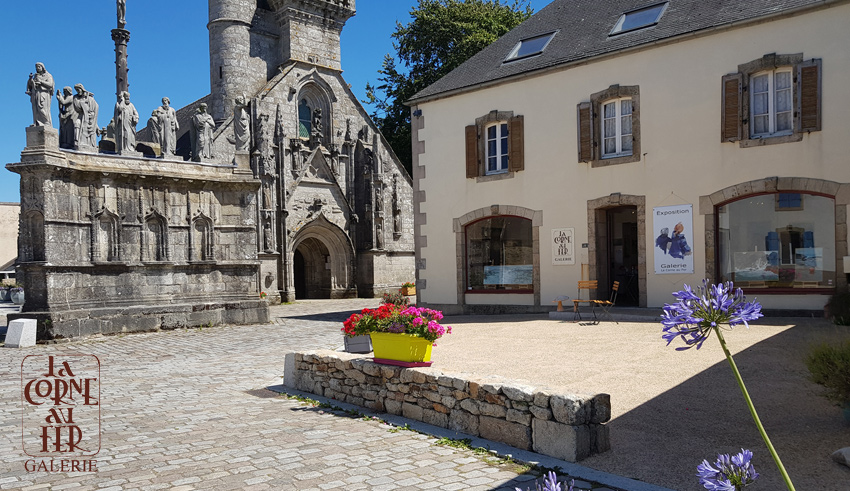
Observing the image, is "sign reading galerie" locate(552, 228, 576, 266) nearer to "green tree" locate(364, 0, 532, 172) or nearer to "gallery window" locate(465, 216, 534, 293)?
"gallery window" locate(465, 216, 534, 293)

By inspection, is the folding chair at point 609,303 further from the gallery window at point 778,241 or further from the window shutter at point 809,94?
the window shutter at point 809,94

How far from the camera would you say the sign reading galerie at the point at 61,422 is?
18.7 feet

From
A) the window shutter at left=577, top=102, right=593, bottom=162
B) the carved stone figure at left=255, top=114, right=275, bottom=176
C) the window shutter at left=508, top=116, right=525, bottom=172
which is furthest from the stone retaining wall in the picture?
the carved stone figure at left=255, top=114, right=275, bottom=176

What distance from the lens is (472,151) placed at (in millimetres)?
16922

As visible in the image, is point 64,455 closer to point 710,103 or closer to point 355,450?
point 355,450

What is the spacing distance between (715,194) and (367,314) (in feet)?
28.2

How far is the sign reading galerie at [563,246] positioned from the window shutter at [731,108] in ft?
12.5

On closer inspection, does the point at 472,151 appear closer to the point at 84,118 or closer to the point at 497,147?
the point at 497,147

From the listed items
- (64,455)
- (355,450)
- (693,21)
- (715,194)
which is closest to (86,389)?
(64,455)

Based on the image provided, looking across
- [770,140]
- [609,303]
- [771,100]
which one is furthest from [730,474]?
[771,100]

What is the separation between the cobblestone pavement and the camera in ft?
16.5

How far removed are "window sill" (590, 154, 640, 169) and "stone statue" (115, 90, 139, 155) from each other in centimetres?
1117

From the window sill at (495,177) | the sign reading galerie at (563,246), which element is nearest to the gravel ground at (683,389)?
the sign reading galerie at (563,246)

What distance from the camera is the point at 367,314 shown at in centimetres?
786
